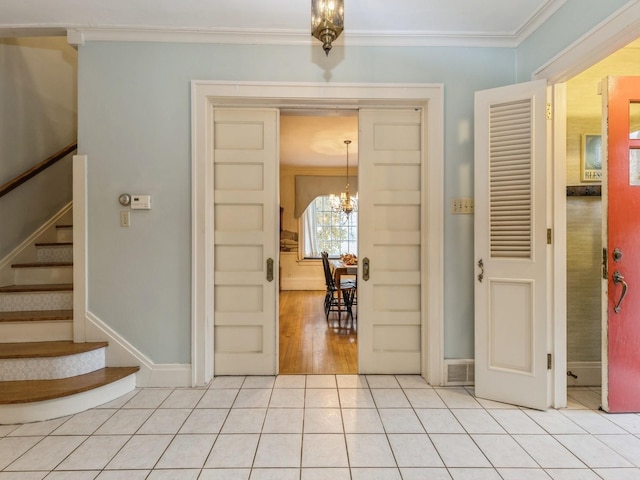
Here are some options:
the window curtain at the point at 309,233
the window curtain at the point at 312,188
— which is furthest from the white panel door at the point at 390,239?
the window curtain at the point at 309,233

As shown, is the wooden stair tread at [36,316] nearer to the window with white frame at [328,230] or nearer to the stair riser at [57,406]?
the stair riser at [57,406]

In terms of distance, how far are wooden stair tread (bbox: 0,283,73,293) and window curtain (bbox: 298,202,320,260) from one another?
4.54 meters

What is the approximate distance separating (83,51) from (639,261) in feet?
13.2

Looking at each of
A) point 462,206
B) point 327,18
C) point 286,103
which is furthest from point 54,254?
point 462,206

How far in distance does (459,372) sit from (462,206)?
126 centimetres

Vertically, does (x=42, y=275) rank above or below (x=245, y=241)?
below

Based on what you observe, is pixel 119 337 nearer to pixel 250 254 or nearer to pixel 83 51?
pixel 250 254

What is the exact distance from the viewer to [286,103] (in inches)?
98.8

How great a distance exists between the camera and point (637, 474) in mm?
1518

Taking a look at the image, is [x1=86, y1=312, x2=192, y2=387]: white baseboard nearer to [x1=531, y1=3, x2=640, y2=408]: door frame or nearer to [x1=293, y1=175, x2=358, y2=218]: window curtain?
[x1=531, y1=3, x2=640, y2=408]: door frame

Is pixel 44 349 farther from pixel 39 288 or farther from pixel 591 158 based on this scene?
pixel 591 158

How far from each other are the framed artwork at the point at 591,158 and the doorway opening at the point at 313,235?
174 cm

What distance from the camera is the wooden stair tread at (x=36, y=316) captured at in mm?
2328

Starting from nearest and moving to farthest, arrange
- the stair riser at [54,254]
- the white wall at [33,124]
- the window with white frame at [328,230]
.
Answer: the white wall at [33,124], the stair riser at [54,254], the window with white frame at [328,230]
